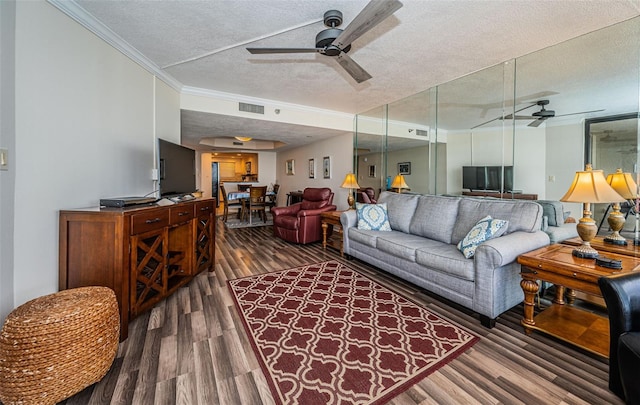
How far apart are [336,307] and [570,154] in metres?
3.04

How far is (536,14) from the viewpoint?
2.18 meters

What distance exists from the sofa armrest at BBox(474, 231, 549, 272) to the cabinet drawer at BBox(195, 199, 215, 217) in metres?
2.84

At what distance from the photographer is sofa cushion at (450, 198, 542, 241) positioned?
240 centimetres

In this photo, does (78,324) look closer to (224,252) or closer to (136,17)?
(136,17)

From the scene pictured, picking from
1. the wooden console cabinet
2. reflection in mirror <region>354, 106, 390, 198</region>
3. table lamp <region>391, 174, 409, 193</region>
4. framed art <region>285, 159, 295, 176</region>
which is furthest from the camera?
framed art <region>285, 159, 295, 176</region>

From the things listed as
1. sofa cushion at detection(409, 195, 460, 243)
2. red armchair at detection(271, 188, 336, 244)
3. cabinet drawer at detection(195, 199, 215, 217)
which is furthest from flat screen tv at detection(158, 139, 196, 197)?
sofa cushion at detection(409, 195, 460, 243)

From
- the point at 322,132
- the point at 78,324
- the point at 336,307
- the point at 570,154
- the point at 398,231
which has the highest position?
the point at 322,132

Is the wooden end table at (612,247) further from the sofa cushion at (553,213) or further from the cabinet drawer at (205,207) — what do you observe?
the cabinet drawer at (205,207)

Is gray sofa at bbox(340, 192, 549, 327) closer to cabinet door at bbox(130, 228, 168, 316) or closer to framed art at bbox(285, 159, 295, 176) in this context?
cabinet door at bbox(130, 228, 168, 316)

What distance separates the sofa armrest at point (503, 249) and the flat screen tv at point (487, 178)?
3.78 ft

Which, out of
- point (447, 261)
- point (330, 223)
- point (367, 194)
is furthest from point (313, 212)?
point (447, 261)

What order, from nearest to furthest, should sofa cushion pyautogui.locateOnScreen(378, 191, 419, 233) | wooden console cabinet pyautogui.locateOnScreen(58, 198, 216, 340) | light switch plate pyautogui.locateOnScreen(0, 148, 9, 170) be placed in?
light switch plate pyautogui.locateOnScreen(0, 148, 9, 170) < wooden console cabinet pyautogui.locateOnScreen(58, 198, 216, 340) < sofa cushion pyautogui.locateOnScreen(378, 191, 419, 233)

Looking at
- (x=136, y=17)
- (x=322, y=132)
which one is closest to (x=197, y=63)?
(x=136, y=17)

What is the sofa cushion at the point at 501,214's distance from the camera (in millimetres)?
2400
